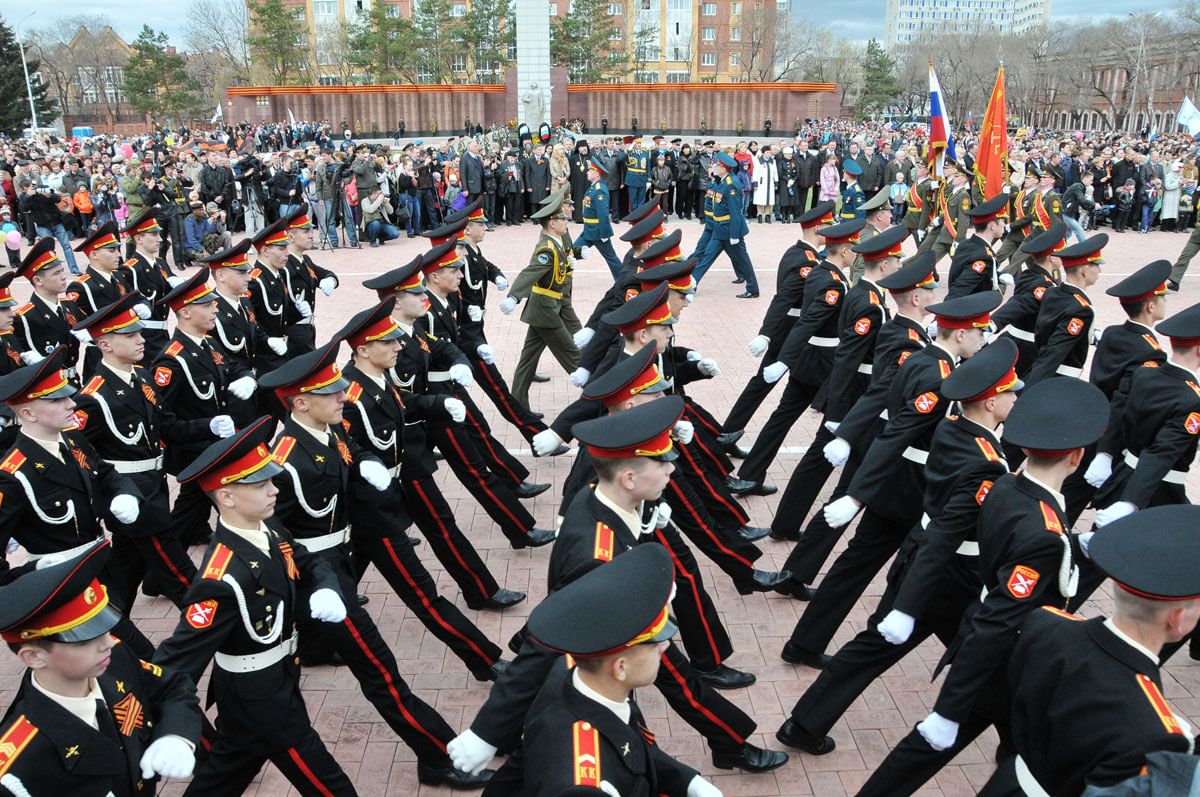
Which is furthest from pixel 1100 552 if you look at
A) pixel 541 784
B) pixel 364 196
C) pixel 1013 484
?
pixel 364 196

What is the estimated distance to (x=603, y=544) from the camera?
3516mm

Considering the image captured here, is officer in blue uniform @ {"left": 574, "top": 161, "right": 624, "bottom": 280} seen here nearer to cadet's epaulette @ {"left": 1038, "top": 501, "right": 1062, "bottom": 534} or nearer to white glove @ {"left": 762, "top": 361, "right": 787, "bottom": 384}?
white glove @ {"left": 762, "top": 361, "right": 787, "bottom": 384}

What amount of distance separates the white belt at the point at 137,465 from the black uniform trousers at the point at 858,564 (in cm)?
395

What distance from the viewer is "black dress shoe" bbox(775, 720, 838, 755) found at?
173 inches

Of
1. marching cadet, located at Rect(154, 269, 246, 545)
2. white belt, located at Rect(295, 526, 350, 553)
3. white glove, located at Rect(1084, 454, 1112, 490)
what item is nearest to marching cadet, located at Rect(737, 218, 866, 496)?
white glove, located at Rect(1084, 454, 1112, 490)

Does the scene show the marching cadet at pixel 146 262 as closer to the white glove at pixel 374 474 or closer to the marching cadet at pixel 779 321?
the white glove at pixel 374 474

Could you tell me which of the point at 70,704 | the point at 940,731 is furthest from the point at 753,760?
the point at 70,704

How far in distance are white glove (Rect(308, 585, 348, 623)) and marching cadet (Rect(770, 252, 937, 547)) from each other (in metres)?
2.92

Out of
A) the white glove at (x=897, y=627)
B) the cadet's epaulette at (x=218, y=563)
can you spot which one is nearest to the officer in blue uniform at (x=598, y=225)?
the white glove at (x=897, y=627)

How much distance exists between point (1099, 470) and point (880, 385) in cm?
129

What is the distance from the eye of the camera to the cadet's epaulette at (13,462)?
178 inches

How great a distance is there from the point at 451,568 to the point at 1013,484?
10.3ft

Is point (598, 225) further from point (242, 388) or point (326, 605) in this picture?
point (326, 605)

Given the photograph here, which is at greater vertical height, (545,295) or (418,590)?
(545,295)
